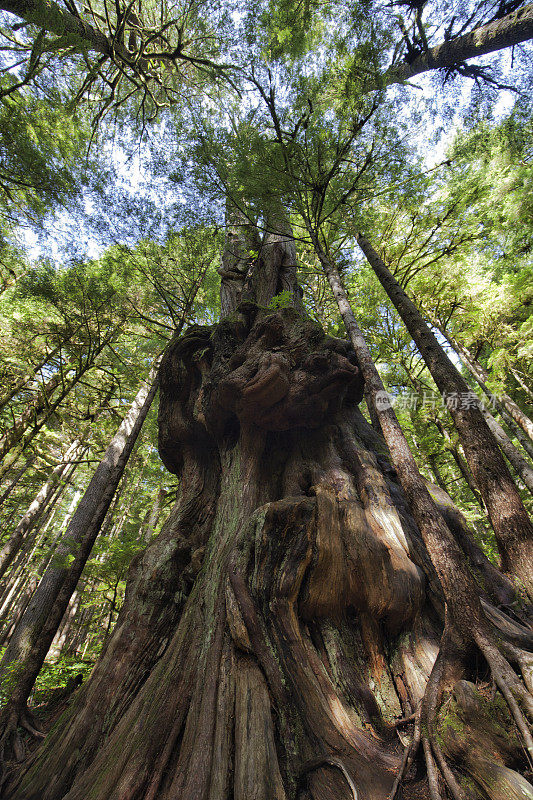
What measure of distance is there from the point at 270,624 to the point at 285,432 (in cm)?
295

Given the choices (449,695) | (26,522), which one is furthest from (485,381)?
(26,522)

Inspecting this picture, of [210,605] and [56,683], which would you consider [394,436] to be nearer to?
[210,605]

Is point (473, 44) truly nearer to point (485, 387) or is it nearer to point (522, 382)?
point (485, 387)

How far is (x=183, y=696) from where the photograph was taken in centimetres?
290

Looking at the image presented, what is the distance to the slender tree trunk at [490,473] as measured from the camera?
3279 mm

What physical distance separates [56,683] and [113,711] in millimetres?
5303

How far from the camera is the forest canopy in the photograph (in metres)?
2.46

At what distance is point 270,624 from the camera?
305 cm

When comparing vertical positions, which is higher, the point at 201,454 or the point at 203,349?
the point at 203,349

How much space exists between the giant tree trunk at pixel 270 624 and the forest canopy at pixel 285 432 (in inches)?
1.0

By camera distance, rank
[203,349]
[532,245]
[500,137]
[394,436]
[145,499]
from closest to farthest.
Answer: [394,436] → [203,349] → [500,137] → [532,245] → [145,499]

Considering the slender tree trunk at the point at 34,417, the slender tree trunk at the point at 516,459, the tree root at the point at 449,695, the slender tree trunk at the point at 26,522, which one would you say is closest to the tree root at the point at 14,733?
the slender tree trunk at the point at 34,417

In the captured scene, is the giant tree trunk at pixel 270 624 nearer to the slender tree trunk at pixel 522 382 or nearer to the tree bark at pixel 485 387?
the tree bark at pixel 485 387

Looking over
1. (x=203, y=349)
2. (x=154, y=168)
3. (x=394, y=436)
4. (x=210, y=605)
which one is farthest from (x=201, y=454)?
(x=154, y=168)
